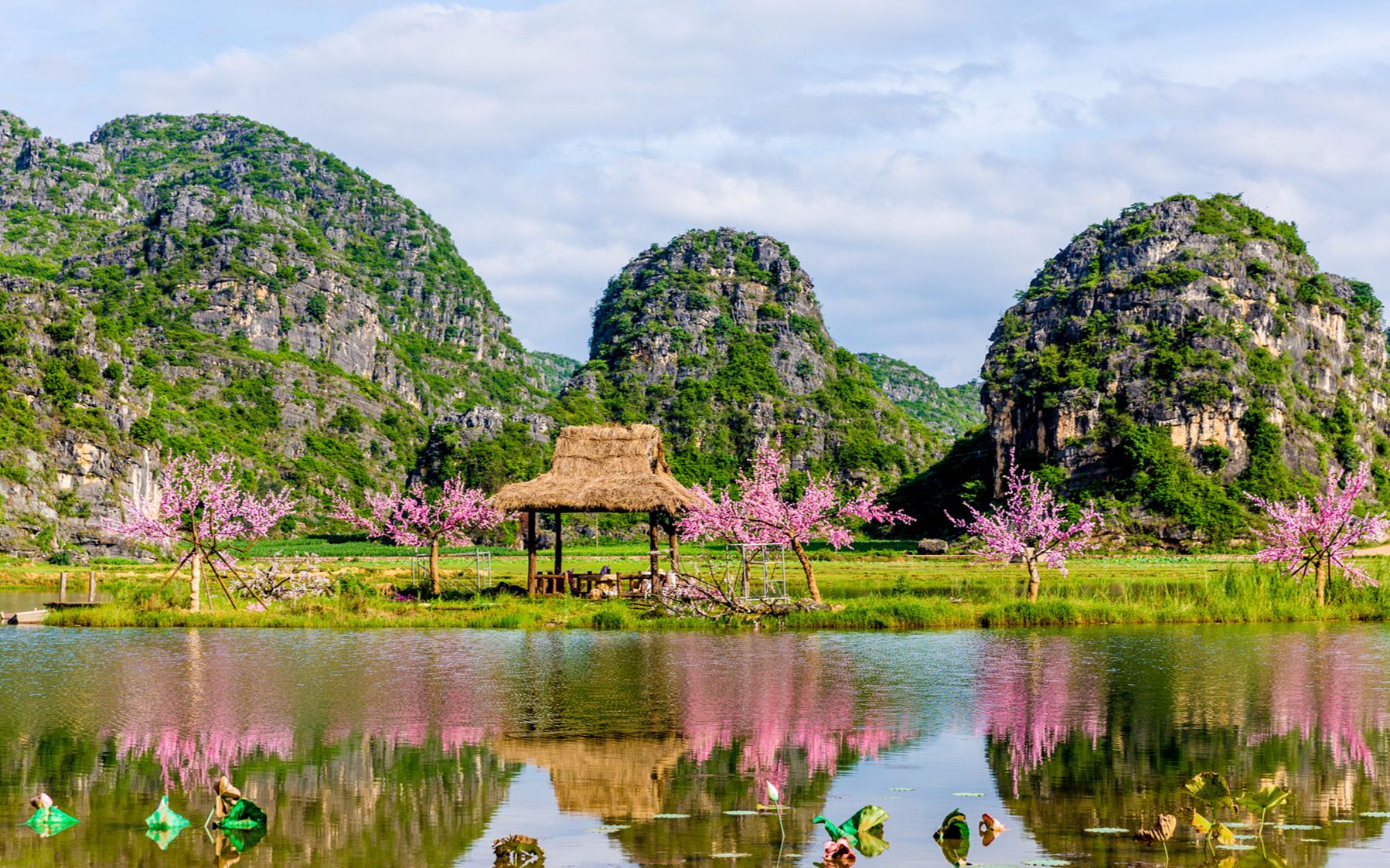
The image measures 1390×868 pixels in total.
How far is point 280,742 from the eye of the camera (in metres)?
15.1

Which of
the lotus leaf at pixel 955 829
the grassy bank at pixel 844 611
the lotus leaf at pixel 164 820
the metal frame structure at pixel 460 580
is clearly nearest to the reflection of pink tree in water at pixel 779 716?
the lotus leaf at pixel 955 829

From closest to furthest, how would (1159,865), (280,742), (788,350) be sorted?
(1159,865), (280,742), (788,350)

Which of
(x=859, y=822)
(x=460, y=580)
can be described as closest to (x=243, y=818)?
(x=859, y=822)

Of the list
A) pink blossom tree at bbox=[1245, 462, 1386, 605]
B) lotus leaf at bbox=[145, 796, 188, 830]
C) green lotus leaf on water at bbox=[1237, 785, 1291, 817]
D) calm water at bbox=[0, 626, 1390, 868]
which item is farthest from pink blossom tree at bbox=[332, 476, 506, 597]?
green lotus leaf on water at bbox=[1237, 785, 1291, 817]

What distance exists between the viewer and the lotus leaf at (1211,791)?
1097 centimetres

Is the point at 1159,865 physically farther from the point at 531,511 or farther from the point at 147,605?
the point at 531,511

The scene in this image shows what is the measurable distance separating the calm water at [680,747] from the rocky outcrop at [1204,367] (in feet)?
Answer: 309

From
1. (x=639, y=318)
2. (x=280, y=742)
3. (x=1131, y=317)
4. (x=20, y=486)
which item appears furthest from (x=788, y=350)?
(x=280, y=742)

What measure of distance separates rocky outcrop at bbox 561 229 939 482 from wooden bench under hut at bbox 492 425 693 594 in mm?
114708

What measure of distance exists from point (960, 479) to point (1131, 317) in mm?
25112

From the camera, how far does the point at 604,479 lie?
41281 millimetres

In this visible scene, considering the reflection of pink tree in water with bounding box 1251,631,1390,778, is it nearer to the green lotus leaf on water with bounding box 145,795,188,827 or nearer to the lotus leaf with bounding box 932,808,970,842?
the lotus leaf with bounding box 932,808,970,842

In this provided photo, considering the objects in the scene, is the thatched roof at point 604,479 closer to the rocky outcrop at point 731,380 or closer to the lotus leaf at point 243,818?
the lotus leaf at point 243,818

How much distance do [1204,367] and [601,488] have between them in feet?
293
